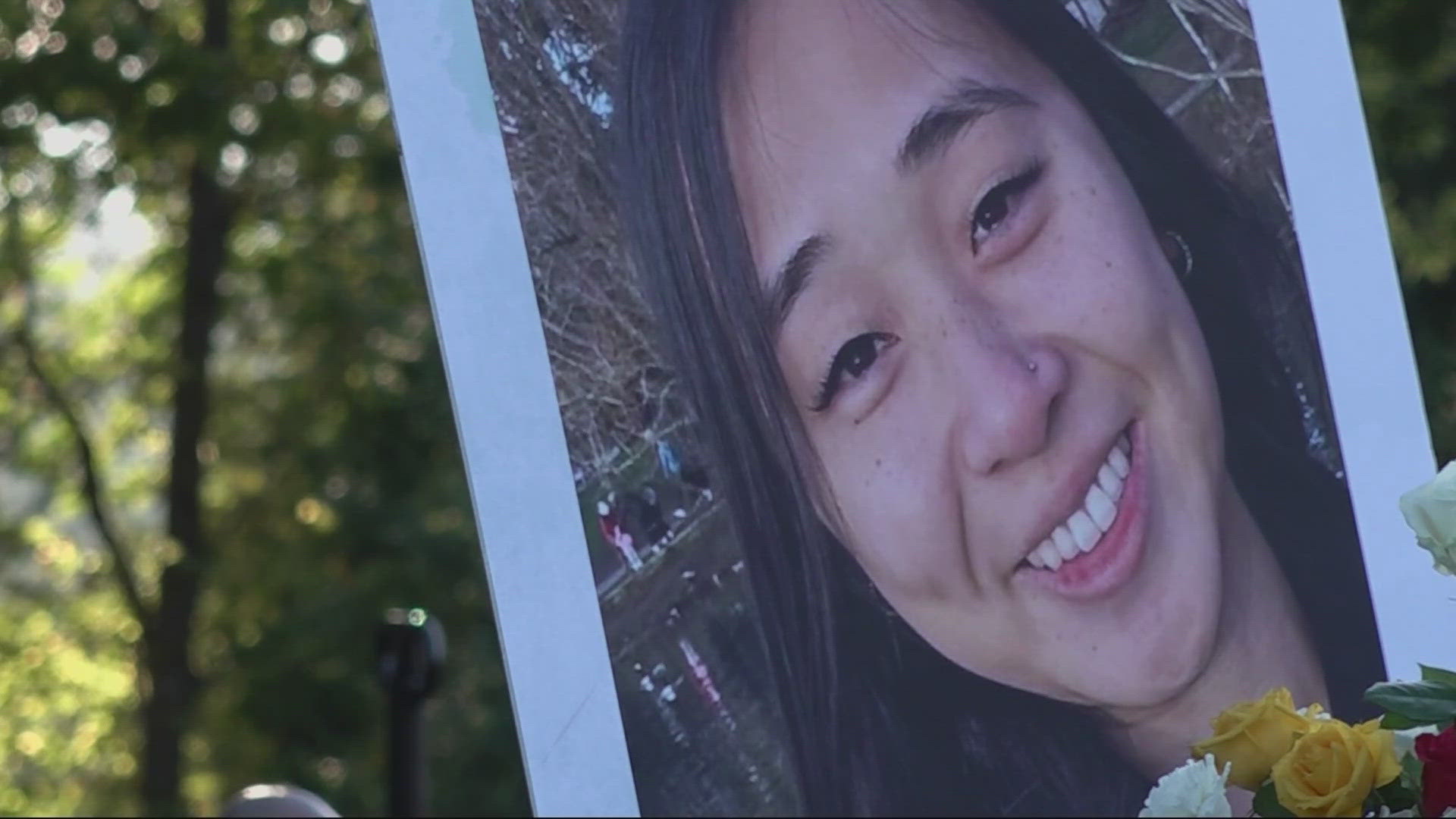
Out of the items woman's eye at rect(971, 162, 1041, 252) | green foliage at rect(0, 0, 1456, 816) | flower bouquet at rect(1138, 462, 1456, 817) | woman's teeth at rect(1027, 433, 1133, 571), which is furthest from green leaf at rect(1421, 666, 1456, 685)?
green foliage at rect(0, 0, 1456, 816)

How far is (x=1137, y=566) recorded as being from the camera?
197 cm

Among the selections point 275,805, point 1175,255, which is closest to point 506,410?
point 1175,255

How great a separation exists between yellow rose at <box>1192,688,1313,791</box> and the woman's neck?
2.43 ft

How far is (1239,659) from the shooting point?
201 centimetres

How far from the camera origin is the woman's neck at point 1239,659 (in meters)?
1.99

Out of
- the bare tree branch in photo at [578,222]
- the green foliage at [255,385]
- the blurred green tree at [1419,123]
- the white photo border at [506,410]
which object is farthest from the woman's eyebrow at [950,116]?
the blurred green tree at [1419,123]

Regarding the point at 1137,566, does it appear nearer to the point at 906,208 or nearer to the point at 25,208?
the point at 906,208

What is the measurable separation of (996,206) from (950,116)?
4.1 inches

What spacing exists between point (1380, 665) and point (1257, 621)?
0.14m

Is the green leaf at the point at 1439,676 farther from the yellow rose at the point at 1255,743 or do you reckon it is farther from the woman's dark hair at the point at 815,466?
the woman's dark hair at the point at 815,466

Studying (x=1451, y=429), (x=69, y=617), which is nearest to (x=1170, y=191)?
(x=1451, y=429)

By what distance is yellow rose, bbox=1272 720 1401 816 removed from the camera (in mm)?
1162

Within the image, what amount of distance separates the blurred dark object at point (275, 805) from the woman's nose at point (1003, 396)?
1366mm

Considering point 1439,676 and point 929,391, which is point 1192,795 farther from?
point 929,391
